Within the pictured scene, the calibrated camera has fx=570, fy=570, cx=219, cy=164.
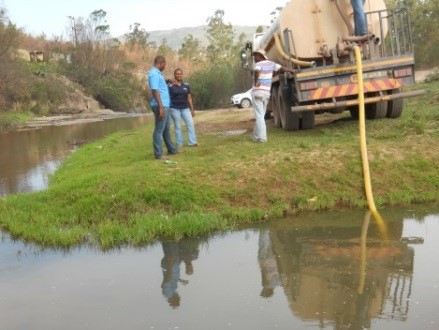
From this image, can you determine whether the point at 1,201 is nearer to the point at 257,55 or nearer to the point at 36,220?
the point at 36,220

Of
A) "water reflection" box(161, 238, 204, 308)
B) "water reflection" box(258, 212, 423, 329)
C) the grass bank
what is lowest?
"water reflection" box(258, 212, 423, 329)

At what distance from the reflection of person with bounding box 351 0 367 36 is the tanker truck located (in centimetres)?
12

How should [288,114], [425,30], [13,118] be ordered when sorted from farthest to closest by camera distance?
[425,30], [13,118], [288,114]

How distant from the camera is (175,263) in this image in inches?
237

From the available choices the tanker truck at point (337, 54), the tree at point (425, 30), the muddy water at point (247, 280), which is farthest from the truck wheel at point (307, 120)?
the tree at point (425, 30)

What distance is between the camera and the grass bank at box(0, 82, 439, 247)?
23.5 ft

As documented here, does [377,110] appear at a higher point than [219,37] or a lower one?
lower

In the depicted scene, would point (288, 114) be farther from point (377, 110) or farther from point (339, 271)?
point (339, 271)

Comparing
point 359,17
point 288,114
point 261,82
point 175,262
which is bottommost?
point 175,262

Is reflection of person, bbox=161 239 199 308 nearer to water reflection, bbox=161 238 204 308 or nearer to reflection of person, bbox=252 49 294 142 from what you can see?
water reflection, bbox=161 238 204 308

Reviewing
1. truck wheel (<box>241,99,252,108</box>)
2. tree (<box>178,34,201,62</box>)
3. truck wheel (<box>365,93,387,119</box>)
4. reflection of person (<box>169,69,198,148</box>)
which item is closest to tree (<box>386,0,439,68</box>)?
truck wheel (<box>241,99,252,108</box>)

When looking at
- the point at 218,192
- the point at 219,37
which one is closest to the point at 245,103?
the point at 218,192

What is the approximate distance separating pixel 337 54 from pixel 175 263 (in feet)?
21.4

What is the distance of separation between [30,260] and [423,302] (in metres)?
4.19
